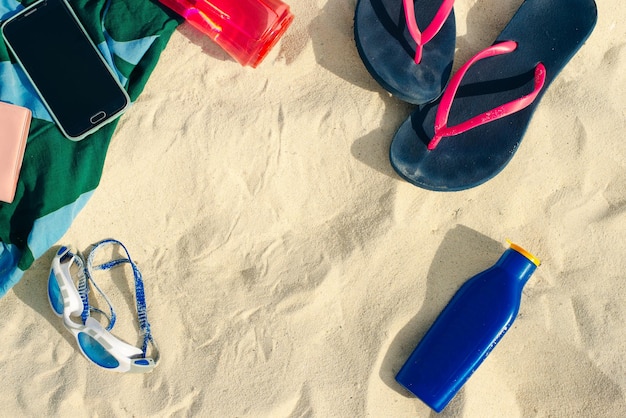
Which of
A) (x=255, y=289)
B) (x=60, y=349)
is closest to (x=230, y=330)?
(x=255, y=289)

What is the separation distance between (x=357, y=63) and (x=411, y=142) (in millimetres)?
222

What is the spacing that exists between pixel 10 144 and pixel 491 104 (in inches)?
42.1

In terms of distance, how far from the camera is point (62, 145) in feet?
4.16

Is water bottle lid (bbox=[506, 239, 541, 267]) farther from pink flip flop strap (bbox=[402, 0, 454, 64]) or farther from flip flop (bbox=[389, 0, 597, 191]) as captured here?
pink flip flop strap (bbox=[402, 0, 454, 64])

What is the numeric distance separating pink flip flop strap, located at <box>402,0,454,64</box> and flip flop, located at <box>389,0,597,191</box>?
0.34 feet

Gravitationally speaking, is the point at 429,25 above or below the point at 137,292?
above

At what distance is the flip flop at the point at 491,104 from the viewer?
1.28m

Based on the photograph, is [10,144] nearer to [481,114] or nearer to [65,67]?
[65,67]

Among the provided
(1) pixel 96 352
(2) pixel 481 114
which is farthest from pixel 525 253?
(1) pixel 96 352

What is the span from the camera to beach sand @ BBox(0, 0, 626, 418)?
1289mm

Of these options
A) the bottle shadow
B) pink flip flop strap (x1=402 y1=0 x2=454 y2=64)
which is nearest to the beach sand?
the bottle shadow

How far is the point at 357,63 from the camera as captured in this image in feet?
4.39

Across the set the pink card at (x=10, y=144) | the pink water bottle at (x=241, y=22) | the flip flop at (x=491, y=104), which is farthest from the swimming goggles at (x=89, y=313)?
the flip flop at (x=491, y=104)

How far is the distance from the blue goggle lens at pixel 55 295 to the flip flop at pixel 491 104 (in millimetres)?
786
